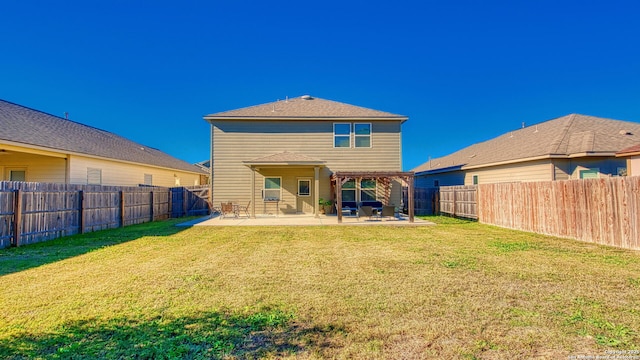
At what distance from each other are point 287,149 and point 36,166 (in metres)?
11.6

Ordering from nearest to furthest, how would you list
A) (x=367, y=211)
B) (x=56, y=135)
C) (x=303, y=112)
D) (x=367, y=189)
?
(x=367, y=211) < (x=56, y=135) < (x=367, y=189) < (x=303, y=112)

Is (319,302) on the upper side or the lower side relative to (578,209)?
lower

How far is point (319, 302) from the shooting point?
3.73 meters

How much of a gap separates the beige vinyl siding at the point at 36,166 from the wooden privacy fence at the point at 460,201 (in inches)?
722

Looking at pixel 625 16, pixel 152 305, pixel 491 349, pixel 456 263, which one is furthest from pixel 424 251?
pixel 625 16

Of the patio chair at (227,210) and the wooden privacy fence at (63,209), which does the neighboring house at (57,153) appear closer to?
the wooden privacy fence at (63,209)

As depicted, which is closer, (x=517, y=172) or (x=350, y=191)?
(x=517, y=172)

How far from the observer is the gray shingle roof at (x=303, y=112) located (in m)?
15.8

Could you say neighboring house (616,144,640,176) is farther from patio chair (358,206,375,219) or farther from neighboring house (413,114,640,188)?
patio chair (358,206,375,219)

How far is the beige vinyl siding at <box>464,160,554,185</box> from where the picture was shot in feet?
43.0

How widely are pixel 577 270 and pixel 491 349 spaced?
13.0 feet

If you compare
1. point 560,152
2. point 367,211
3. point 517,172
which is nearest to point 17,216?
point 367,211

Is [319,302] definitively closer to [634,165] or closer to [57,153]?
[634,165]

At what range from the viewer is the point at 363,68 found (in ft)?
87.8
